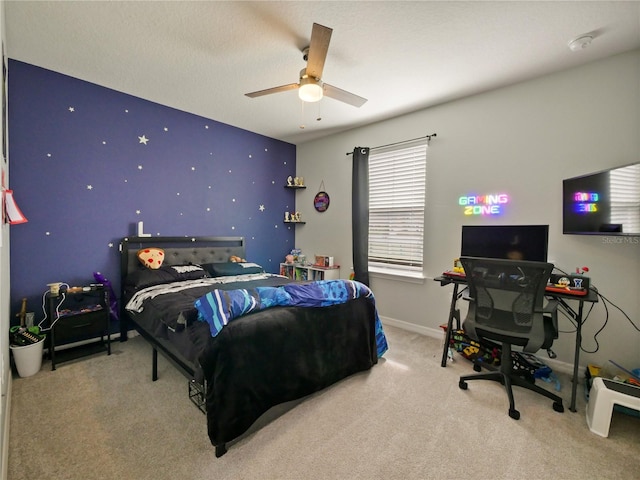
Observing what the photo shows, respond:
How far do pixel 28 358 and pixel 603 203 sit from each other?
475 cm

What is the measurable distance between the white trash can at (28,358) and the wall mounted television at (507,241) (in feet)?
13.0

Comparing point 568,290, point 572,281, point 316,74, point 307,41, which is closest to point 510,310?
point 568,290

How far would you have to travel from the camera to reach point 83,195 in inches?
117

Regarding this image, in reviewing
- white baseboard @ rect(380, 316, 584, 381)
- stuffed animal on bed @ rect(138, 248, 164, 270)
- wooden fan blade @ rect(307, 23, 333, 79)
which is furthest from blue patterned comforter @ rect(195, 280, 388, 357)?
stuffed animal on bed @ rect(138, 248, 164, 270)

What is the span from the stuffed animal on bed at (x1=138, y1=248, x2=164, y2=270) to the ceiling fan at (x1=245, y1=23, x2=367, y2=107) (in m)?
2.10

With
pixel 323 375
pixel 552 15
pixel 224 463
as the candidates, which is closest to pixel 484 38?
pixel 552 15

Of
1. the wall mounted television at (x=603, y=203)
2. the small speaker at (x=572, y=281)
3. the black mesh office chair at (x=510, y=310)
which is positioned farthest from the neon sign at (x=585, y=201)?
the black mesh office chair at (x=510, y=310)

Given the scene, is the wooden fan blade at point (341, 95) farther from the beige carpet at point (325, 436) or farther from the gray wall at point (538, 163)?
the beige carpet at point (325, 436)

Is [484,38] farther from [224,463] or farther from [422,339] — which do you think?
[224,463]

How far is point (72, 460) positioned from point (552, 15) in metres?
4.02

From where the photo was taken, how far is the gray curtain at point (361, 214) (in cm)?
396

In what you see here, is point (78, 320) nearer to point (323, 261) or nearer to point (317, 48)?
point (323, 261)

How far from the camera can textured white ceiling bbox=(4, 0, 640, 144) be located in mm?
1958

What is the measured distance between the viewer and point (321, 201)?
A: 4648 millimetres
